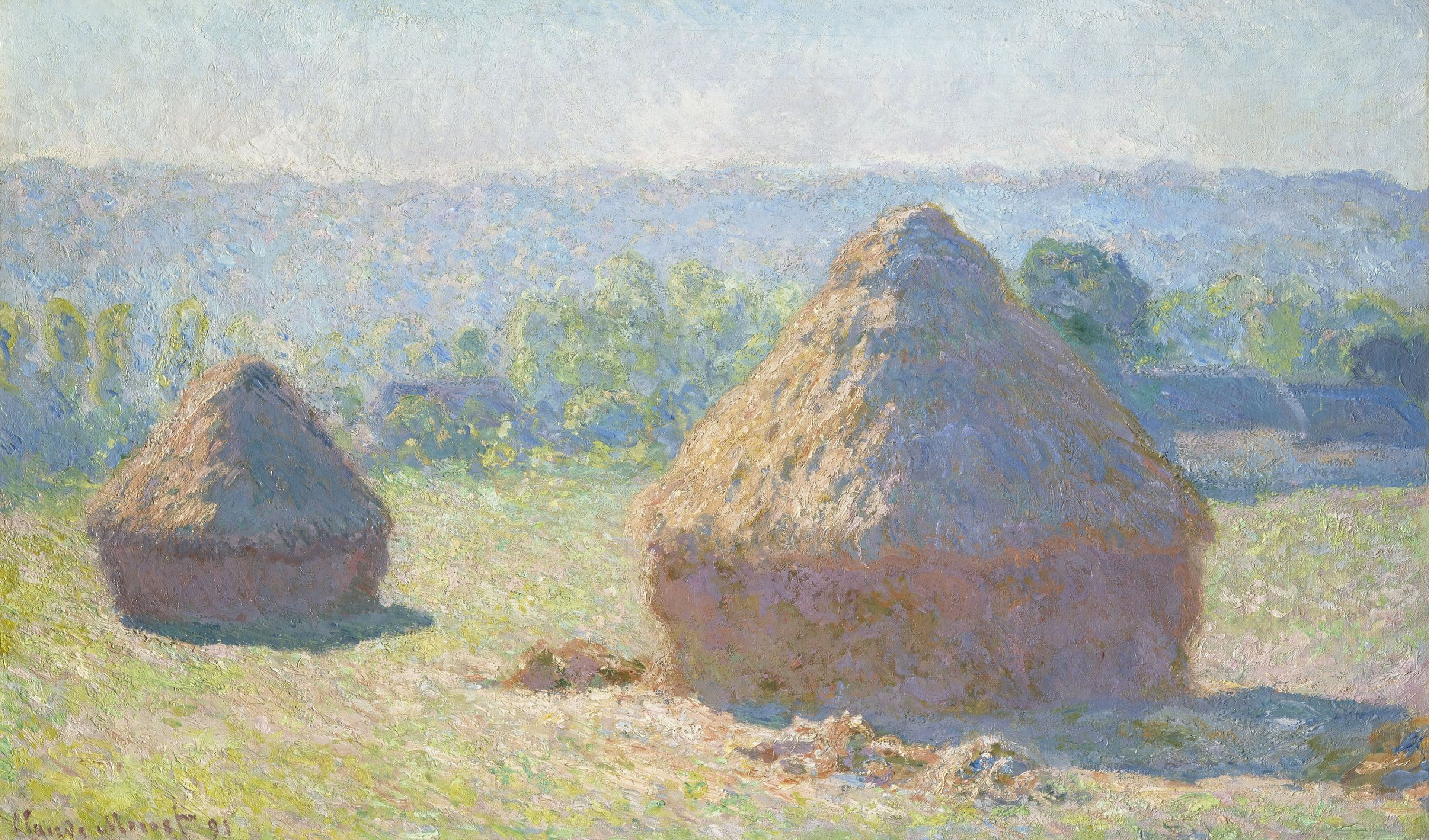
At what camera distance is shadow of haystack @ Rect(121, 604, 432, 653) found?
252 inches

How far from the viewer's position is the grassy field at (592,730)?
5.28m

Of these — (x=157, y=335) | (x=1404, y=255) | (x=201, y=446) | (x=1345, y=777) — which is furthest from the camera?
(x=201, y=446)

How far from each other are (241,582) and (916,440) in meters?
3.95

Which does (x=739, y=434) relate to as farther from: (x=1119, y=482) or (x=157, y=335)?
(x=157, y=335)

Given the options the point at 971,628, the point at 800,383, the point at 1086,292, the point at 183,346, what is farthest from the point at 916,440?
the point at 183,346

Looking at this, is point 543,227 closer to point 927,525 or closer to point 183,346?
point 183,346

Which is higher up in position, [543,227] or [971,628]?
[543,227]

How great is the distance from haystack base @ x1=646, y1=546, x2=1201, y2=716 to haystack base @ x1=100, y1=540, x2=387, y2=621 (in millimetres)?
2370

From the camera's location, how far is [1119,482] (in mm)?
6465

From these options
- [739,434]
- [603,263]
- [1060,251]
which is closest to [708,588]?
[739,434]

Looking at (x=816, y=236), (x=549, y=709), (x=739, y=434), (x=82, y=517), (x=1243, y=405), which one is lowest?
(x=549, y=709)

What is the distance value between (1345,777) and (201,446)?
6512 millimetres

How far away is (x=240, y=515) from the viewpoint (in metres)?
7.44

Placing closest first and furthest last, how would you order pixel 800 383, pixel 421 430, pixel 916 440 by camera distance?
1. pixel 916 440
2. pixel 800 383
3. pixel 421 430
